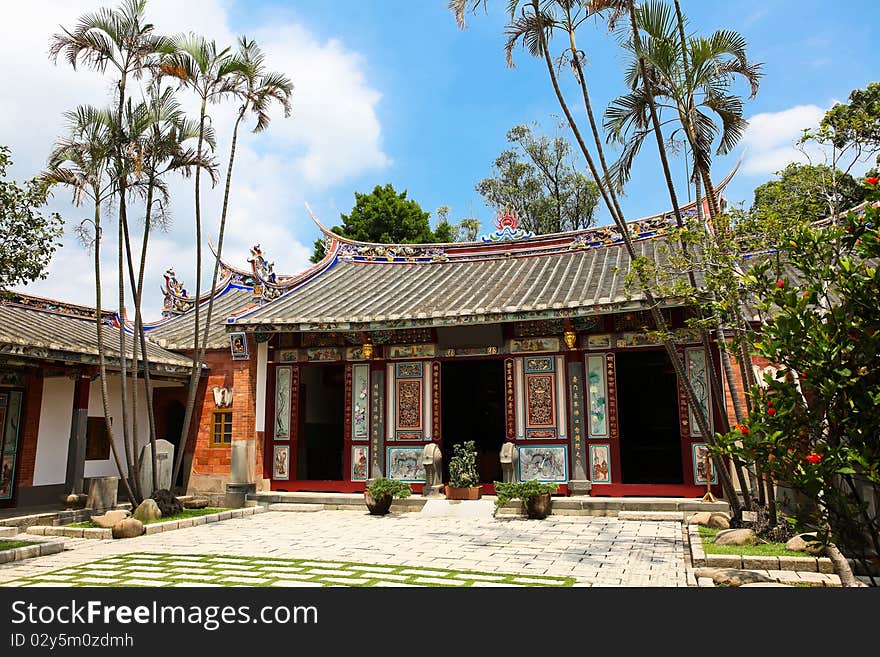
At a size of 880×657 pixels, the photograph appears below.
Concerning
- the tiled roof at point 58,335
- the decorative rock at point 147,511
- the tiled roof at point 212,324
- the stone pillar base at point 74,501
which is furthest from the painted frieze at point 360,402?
the stone pillar base at point 74,501

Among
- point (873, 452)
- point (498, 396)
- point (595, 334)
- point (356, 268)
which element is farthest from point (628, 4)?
point (498, 396)

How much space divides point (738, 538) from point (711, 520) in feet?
5.62

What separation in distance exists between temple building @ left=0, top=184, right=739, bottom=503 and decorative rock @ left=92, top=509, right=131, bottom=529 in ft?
5.78

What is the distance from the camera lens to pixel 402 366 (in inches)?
456

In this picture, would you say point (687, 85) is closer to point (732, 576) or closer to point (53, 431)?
point (732, 576)

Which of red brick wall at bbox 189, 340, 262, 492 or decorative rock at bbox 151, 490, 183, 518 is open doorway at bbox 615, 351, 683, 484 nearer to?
red brick wall at bbox 189, 340, 262, 492

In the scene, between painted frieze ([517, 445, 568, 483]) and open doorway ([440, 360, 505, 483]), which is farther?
open doorway ([440, 360, 505, 483])

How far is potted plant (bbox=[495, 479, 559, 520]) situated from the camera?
952cm

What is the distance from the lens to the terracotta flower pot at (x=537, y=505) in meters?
9.53

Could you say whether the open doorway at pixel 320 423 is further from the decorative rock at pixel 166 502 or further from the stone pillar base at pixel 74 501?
the stone pillar base at pixel 74 501

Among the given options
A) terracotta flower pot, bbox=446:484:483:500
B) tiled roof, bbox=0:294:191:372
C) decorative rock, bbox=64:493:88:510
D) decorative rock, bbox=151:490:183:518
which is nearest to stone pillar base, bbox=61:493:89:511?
decorative rock, bbox=64:493:88:510

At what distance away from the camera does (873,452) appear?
12.5ft

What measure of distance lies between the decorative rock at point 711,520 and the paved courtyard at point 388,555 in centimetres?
30

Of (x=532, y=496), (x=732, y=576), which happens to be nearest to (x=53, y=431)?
(x=532, y=496)
